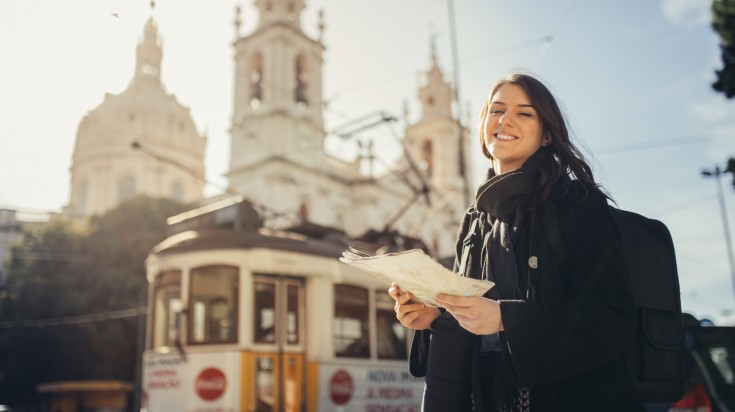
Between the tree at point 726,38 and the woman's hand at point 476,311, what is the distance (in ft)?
31.9

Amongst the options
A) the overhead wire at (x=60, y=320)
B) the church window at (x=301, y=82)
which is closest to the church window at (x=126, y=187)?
Answer: the church window at (x=301, y=82)

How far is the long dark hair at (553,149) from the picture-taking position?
5.59 feet

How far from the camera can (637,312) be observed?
63.4 inches

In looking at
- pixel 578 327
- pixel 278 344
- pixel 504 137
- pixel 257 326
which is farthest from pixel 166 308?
pixel 578 327

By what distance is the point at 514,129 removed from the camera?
1.82 metres

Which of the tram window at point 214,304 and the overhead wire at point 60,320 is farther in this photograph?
the overhead wire at point 60,320

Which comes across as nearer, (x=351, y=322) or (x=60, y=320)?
(x=351, y=322)

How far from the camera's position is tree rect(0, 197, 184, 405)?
23.3 metres

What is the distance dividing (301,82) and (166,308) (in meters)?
30.4

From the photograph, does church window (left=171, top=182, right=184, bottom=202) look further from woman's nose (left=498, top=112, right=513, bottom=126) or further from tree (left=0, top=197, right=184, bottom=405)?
woman's nose (left=498, top=112, right=513, bottom=126)

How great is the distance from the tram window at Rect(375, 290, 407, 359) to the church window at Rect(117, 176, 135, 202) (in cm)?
3155

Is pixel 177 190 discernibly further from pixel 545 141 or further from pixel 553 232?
pixel 553 232

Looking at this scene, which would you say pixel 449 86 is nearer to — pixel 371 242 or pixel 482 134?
pixel 371 242

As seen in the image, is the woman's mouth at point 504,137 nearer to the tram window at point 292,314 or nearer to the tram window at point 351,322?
the tram window at point 292,314
